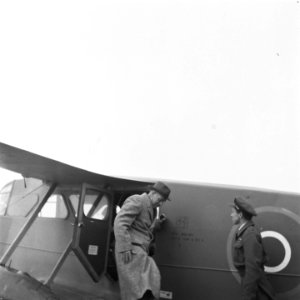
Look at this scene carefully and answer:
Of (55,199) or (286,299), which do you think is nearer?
(286,299)

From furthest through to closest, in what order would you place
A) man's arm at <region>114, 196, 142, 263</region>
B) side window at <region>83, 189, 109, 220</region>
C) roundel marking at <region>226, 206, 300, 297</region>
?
side window at <region>83, 189, 109, 220</region>
roundel marking at <region>226, 206, 300, 297</region>
man's arm at <region>114, 196, 142, 263</region>

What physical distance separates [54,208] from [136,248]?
1509 mm

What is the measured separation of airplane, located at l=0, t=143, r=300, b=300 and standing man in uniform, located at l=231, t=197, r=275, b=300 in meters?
0.43

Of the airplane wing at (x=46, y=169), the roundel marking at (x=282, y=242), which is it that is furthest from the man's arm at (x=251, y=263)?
the airplane wing at (x=46, y=169)

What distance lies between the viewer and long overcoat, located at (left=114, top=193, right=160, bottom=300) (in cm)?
395

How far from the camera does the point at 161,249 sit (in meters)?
4.75

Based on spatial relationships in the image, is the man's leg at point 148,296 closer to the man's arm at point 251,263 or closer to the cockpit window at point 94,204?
the man's arm at point 251,263

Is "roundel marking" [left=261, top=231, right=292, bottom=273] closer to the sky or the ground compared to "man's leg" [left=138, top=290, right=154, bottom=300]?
closer to the sky

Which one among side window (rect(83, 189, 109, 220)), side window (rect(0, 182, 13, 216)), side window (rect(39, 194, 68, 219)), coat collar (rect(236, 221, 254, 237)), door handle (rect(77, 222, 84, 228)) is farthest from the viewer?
side window (rect(0, 182, 13, 216))

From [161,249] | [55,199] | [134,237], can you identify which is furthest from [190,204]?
[55,199]

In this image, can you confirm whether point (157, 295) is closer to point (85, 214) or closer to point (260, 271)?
point (260, 271)

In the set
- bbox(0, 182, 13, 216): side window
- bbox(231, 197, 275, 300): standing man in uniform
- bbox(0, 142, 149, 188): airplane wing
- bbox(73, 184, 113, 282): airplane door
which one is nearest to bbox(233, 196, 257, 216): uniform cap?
bbox(231, 197, 275, 300): standing man in uniform

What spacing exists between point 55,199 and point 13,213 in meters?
0.86

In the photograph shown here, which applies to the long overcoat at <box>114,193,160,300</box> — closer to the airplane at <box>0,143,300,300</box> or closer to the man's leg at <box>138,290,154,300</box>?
the man's leg at <box>138,290,154,300</box>
